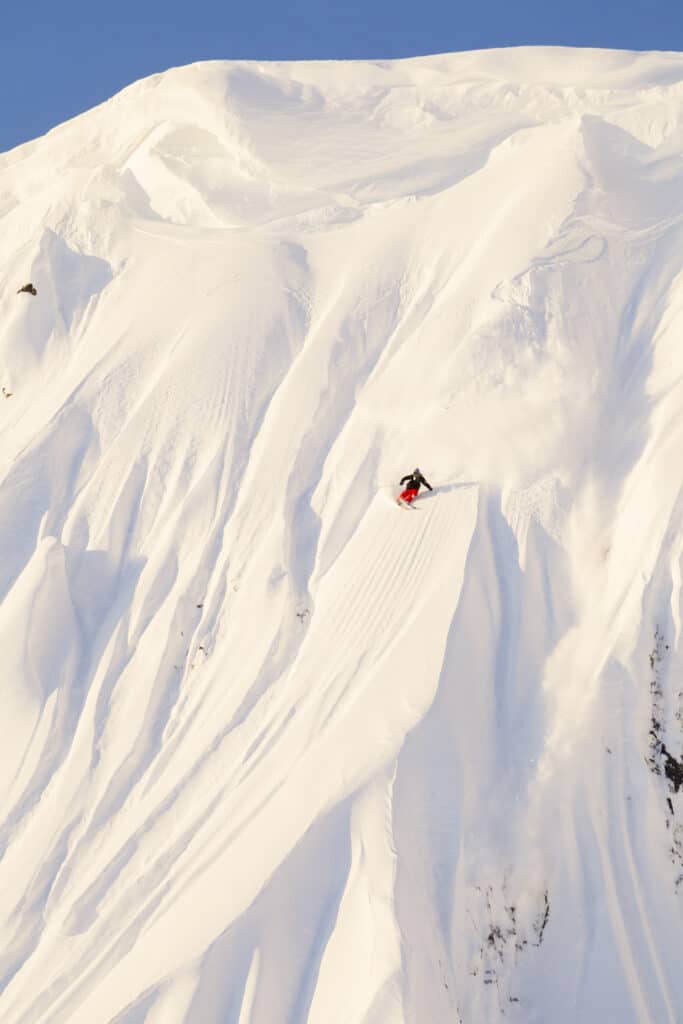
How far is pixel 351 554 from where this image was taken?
22.4 meters

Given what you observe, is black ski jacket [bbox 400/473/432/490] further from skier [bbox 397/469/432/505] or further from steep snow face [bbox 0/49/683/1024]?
steep snow face [bbox 0/49/683/1024]

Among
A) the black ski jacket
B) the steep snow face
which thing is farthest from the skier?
the steep snow face

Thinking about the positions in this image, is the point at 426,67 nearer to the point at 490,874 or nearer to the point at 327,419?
the point at 327,419

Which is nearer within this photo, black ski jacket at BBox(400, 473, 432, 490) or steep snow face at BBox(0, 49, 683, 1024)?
steep snow face at BBox(0, 49, 683, 1024)

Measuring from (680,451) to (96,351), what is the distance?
12.1 m

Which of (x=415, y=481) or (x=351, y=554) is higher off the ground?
(x=415, y=481)

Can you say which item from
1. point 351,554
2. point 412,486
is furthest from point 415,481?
point 351,554

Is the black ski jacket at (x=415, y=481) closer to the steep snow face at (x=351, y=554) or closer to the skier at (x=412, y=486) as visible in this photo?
the skier at (x=412, y=486)

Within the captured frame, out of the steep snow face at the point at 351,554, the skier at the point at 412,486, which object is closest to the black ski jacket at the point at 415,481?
the skier at the point at 412,486

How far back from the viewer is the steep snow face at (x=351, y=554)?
59.4 feet

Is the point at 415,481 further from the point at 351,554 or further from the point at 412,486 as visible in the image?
the point at 351,554

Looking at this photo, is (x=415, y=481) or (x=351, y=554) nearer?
(x=415, y=481)

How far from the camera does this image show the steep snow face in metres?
18.1

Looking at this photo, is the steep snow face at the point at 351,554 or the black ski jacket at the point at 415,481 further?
the black ski jacket at the point at 415,481
